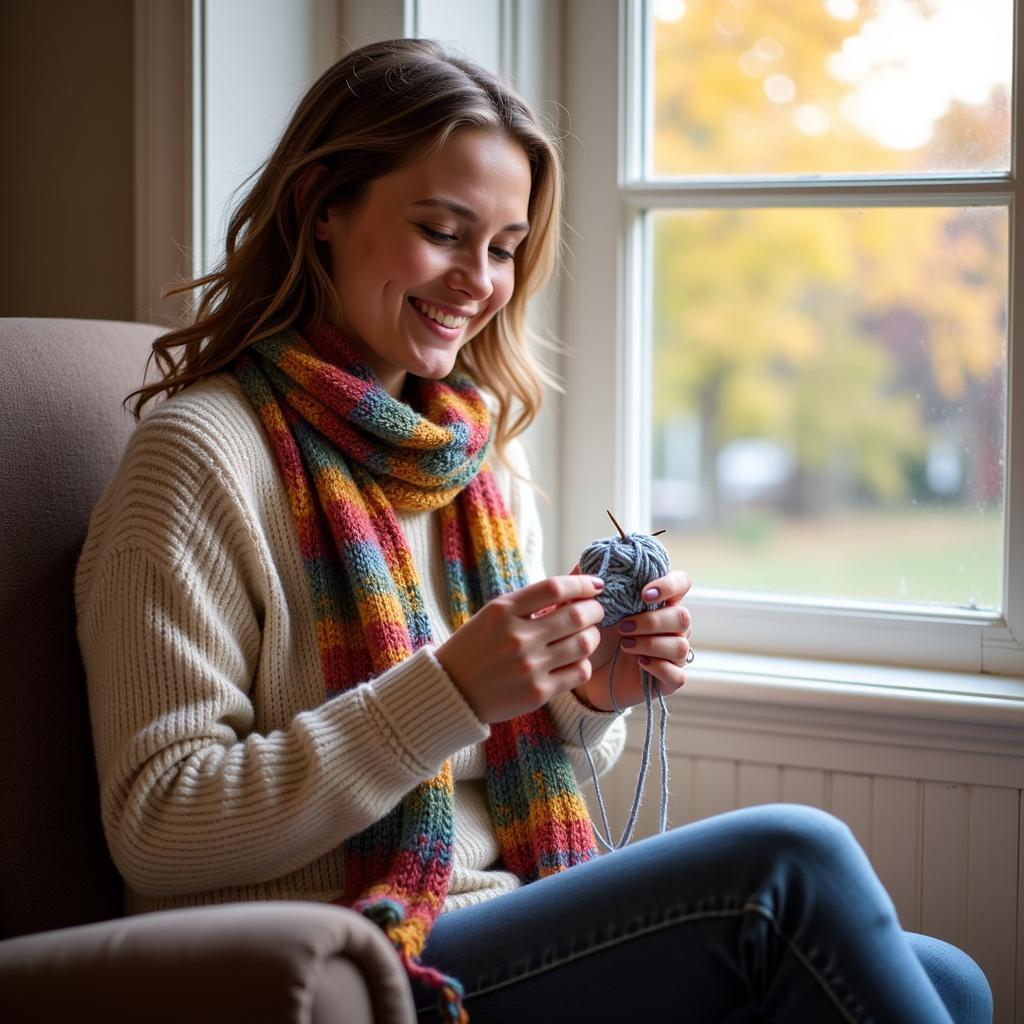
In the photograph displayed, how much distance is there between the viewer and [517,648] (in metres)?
1.04

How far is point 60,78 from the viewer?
5.51 feet

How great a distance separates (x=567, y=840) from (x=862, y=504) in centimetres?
78

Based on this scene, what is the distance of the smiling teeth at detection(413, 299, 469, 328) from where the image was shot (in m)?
1.26

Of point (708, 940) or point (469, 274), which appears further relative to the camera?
point (469, 274)

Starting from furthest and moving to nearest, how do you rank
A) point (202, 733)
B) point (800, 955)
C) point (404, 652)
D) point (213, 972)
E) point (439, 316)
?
point (439, 316) < point (404, 652) < point (202, 733) < point (800, 955) < point (213, 972)

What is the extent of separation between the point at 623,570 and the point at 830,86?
2.99 ft

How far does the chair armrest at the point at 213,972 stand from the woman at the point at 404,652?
0.55 ft

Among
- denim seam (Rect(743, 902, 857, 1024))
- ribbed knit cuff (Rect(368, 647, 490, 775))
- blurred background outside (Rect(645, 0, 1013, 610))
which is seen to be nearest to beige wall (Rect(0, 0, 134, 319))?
blurred background outside (Rect(645, 0, 1013, 610))

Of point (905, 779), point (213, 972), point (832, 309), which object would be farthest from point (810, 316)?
point (213, 972)

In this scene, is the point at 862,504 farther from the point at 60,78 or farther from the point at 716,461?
the point at 60,78

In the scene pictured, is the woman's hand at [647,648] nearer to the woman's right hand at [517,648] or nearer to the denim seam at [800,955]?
the woman's right hand at [517,648]

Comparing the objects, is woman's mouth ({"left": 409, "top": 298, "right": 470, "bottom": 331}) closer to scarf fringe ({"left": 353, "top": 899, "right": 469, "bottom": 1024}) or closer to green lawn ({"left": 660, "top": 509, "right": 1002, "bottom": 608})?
scarf fringe ({"left": 353, "top": 899, "right": 469, "bottom": 1024})

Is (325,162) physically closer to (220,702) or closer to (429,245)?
(429,245)

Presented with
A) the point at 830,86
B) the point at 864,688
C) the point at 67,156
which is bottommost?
the point at 864,688
